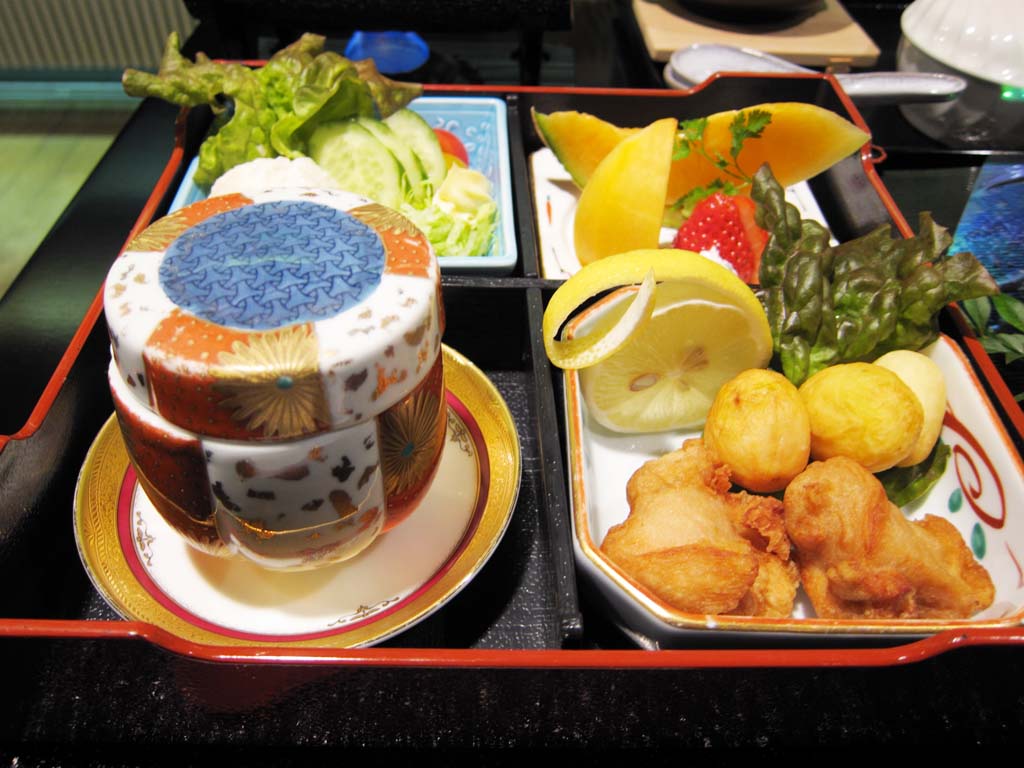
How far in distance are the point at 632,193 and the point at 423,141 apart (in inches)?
16.5

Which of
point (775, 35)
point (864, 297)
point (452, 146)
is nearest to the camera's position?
point (864, 297)

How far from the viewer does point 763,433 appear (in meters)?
0.89

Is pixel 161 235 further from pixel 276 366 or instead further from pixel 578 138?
pixel 578 138

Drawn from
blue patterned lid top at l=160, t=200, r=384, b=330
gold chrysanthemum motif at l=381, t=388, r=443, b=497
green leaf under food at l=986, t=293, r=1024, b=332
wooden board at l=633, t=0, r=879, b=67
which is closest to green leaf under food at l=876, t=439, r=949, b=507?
green leaf under food at l=986, t=293, r=1024, b=332

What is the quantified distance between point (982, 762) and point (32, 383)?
1.25m

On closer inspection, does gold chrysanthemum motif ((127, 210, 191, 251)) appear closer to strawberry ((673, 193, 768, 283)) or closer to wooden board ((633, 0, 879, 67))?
strawberry ((673, 193, 768, 283))

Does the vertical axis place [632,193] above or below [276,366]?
below

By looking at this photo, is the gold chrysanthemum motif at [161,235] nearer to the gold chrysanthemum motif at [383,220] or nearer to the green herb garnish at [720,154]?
the gold chrysanthemum motif at [383,220]

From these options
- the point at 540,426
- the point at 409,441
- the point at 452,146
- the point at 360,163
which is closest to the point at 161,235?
the point at 409,441

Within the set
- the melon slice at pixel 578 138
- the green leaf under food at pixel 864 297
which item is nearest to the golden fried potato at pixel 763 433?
the green leaf under food at pixel 864 297

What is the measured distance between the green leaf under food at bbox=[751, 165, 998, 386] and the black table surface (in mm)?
424

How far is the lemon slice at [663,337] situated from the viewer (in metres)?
0.90

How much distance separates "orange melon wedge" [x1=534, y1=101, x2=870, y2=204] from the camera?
51.3 inches

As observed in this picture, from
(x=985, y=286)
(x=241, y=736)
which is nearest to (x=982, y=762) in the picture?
(x=985, y=286)
